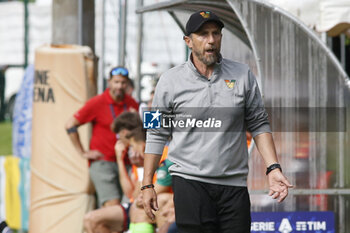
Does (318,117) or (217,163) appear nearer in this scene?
(217,163)

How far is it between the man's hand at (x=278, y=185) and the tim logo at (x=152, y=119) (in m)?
0.73

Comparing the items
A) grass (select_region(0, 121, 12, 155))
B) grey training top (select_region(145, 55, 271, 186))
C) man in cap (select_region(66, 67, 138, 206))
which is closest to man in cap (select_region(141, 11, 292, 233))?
grey training top (select_region(145, 55, 271, 186))

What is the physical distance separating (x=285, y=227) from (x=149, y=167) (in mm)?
2344

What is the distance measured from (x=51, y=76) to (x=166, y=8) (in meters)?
3.32

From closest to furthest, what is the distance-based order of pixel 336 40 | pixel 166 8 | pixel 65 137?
pixel 166 8
pixel 65 137
pixel 336 40

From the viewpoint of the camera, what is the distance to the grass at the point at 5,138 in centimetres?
2770

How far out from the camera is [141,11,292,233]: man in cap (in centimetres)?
489

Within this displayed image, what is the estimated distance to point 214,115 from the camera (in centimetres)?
487

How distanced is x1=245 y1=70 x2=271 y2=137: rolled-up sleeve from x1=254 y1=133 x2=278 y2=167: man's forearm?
34 mm

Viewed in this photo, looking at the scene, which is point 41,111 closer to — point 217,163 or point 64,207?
point 64,207

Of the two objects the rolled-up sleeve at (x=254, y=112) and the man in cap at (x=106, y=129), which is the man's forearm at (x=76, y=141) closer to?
the man in cap at (x=106, y=129)

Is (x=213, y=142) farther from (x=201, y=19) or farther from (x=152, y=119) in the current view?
(x=201, y=19)

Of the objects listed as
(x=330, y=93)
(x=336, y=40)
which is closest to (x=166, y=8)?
(x=330, y=93)

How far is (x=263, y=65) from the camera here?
7086 mm
